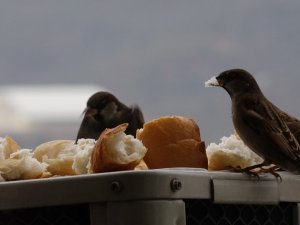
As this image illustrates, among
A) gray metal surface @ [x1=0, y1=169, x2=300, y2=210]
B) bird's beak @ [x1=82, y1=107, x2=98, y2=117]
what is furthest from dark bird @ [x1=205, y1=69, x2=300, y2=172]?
bird's beak @ [x1=82, y1=107, x2=98, y2=117]

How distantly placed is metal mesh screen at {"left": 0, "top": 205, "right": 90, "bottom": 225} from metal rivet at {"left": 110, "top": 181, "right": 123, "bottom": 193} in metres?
0.04

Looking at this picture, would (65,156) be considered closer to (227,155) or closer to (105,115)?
(227,155)

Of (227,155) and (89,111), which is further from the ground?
(89,111)

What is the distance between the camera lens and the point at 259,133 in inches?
28.3

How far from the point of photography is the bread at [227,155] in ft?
2.28

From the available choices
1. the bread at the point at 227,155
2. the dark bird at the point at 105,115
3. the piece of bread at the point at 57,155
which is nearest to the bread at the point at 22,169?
the piece of bread at the point at 57,155

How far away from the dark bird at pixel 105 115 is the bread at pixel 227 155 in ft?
3.73

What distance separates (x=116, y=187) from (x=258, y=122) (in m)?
0.28

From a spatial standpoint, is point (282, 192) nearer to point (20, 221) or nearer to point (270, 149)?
point (270, 149)

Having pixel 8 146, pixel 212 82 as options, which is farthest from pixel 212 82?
pixel 8 146

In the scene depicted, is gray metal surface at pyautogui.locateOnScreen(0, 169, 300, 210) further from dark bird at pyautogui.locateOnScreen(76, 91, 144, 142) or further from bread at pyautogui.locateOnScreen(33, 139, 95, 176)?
dark bird at pyautogui.locateOnScreen(76, 91, 144, 142)

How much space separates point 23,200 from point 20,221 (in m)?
0.03

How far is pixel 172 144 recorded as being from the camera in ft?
2.15

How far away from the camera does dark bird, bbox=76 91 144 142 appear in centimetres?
197
